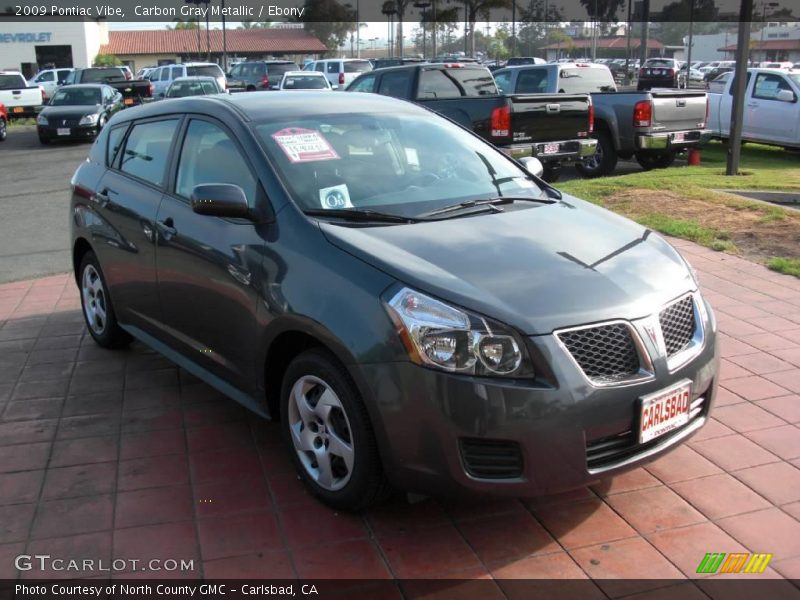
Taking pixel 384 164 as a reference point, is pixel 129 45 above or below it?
above

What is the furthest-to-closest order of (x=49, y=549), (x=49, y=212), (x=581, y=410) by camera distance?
1. (x=49, y=212)
2. (x=49, y=549)
3. (x=581, y=410)

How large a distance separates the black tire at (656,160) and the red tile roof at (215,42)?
61.0 m

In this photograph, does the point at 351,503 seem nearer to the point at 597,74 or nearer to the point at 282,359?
the point at 282,359

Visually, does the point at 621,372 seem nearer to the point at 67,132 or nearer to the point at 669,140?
the point at 669,140

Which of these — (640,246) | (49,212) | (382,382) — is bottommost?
(49,212)

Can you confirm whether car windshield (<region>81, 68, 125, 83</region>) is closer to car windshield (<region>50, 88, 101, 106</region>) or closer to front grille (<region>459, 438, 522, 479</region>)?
car windshield (<region>50, 88, 101, 106</region>)

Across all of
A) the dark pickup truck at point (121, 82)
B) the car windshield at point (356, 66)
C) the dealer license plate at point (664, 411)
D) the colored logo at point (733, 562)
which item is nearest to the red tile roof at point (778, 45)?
the car windshield at point (356, 66)

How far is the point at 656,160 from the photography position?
14969 millimetres

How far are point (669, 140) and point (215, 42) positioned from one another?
234ft

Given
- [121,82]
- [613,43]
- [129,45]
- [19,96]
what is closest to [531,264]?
[121,82]

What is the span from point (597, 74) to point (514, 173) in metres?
12.3

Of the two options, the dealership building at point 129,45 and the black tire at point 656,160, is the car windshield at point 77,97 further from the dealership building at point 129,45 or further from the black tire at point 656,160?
the dealership building at point 129,45

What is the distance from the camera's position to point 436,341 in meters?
3.24

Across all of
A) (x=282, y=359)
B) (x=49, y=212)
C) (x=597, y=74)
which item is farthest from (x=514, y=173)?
(x=597, y=74)
